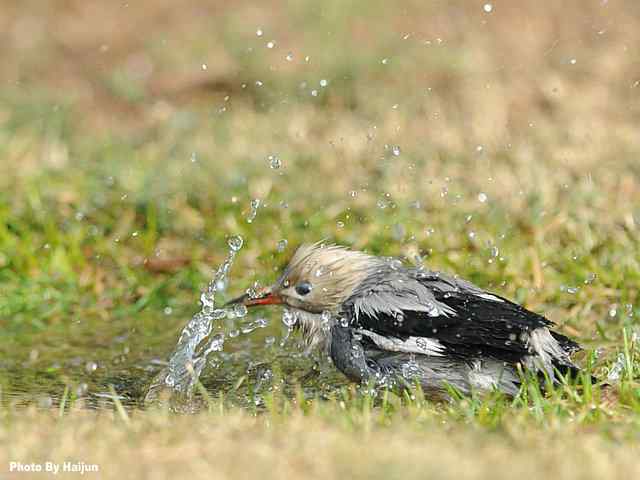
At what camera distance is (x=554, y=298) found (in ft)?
18.4

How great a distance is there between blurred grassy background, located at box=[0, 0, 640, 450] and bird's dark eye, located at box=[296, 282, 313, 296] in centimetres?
56

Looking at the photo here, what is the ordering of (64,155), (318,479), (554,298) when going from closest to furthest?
(318,479) < (554,298) < (64,155)

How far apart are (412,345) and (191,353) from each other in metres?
0.93

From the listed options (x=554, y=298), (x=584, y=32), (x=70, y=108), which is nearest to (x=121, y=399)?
(x=554, y=298)

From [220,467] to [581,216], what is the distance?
3.57m

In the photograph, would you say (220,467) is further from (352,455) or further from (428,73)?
(428,73)

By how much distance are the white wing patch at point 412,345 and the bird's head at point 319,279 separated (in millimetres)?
418

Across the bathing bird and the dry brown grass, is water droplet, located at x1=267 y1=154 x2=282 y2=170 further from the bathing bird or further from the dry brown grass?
the dry brown grass

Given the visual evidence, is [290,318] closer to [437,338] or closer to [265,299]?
[265,299]

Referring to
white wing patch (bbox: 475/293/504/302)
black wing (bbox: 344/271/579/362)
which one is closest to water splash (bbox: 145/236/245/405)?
black wing (bbox: 344/271/579/362)

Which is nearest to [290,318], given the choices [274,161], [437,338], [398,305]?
[398,305]

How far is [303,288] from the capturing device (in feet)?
15.4

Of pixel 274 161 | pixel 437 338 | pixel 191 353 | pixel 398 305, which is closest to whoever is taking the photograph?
pixel 437 338

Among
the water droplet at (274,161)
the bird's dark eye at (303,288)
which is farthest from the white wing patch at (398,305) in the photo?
the water droplet at (274,161)
